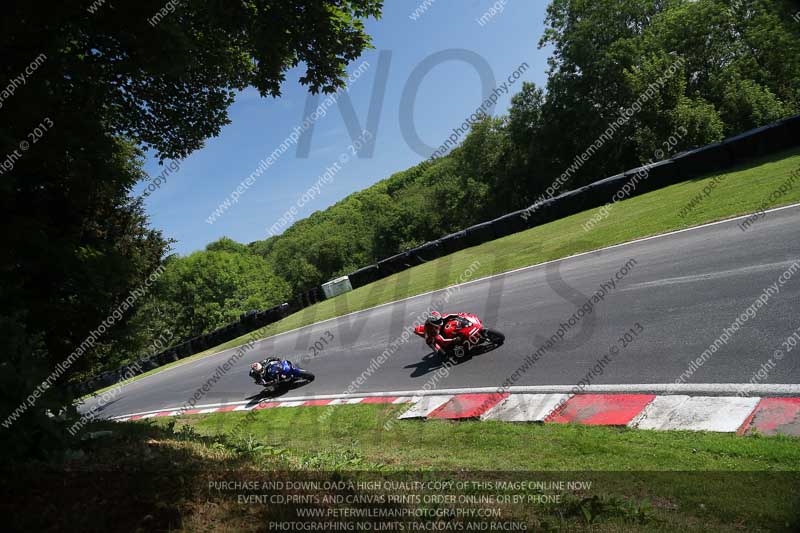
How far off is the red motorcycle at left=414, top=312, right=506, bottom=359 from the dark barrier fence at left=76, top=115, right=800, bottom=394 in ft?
38.0

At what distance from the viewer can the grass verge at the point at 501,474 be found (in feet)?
11.4

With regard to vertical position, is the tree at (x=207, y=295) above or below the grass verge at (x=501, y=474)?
above

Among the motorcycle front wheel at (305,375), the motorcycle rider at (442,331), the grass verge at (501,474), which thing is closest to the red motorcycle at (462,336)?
the motorcycle rider at (442,331)

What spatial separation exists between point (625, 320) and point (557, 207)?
16.6 meters

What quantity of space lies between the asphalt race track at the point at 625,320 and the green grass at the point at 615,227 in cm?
137

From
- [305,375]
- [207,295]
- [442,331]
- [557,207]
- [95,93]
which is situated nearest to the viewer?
[95,93]

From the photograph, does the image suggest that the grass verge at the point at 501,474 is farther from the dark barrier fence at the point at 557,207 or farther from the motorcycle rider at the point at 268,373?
the dark barrier fence at the point at 557,207

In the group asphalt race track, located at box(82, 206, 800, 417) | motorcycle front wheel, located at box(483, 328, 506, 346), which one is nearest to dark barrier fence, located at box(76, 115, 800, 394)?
asphalt race track, located at box(82, 206, 800, 417)

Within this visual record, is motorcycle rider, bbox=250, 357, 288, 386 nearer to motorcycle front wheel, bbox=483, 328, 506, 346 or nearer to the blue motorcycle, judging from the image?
the blue motorcycle

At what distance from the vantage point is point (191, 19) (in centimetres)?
1011

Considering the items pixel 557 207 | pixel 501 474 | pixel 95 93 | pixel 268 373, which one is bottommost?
pixel 501 474

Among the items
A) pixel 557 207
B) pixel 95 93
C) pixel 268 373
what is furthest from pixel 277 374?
pixel 557 207

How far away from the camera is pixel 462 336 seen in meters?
9.97

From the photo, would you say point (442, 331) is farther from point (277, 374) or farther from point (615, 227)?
point (615, 227)
